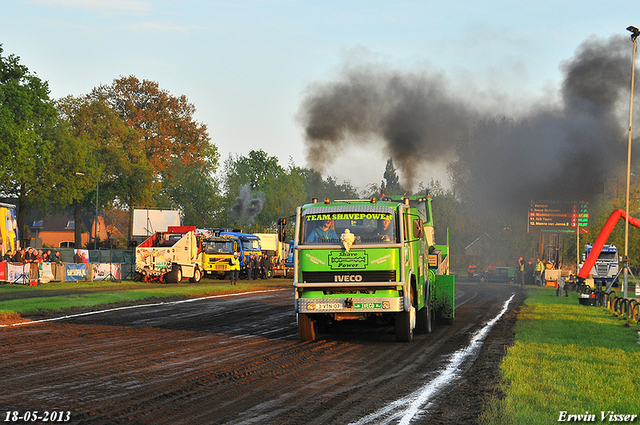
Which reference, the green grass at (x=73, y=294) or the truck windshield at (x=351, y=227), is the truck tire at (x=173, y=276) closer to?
the green grass at (x=73, y=294)

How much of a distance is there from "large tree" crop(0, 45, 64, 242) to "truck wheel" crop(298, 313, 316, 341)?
43.2 meters

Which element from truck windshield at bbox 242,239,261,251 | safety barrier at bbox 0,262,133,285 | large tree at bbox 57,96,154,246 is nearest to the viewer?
safety barrier at bbox 0,262,133,285

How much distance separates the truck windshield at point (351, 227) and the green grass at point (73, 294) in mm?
10013

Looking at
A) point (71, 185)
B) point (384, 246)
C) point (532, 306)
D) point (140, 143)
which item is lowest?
point (532, 306)

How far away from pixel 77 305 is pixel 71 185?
41317 millimetres

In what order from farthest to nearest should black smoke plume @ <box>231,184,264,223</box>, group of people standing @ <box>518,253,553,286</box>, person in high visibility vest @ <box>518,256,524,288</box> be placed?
black smoke plume @ <box>231,184,264,223</box> < person in high visibility vest @ <box>518,256,524,288</box> < group of people standing @ <box>518,253,553,286</box>

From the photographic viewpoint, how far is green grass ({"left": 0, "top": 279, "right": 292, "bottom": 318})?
21766 millimetres

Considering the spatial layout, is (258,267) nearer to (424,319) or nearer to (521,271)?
(521,271)

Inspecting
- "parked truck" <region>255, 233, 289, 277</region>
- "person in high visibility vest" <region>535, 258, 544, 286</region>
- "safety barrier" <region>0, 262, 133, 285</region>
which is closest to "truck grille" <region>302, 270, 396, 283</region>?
"safety barrier" <region>0, 262, 133, 285</region>

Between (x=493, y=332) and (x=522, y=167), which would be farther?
(x=522, y=167)

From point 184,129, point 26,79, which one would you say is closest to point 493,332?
point 26,79

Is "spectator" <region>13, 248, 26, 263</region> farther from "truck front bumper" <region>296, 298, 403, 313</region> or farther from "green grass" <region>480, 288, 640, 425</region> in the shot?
"green grass" <region>480, 288, 640, 425</region>

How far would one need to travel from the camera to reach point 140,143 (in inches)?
2862

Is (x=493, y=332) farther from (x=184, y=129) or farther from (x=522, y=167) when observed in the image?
(x=184, y=129)
